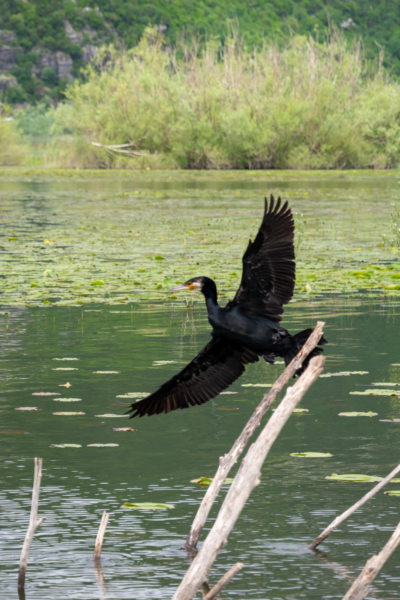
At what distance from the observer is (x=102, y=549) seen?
5820 millimetres

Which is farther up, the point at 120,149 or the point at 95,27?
the point at 95,27

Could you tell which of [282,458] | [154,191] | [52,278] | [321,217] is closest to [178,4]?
[154,191]

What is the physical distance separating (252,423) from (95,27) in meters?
122

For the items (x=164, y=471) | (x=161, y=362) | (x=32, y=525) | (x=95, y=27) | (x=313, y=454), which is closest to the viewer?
(x=32, y=525)

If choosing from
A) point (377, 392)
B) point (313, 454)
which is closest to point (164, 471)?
point (313, 454)

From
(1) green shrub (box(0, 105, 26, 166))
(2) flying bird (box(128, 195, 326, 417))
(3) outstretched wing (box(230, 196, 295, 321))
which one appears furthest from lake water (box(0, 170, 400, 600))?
(1) green shrub (box(0, 105, 26, 166))

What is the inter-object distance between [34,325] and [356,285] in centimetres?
407

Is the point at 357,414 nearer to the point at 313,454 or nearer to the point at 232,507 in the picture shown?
the point at 313,454

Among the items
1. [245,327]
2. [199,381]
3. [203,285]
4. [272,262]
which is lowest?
[199,381]

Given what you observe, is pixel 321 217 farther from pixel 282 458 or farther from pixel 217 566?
pixel 217 566

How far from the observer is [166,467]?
718 cm

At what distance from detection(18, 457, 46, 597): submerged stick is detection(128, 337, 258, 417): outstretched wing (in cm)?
127

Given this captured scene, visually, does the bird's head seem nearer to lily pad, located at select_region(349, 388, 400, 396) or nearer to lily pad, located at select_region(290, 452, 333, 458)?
lily pad, located at select_region(290, 452, 333, 458)

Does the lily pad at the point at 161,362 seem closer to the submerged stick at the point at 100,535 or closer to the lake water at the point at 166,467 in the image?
the lake water at the point at 166,467
